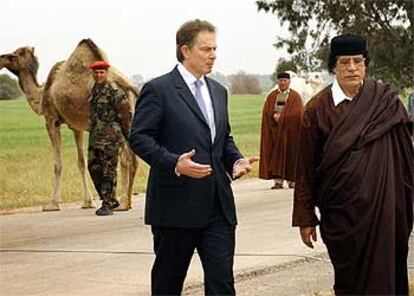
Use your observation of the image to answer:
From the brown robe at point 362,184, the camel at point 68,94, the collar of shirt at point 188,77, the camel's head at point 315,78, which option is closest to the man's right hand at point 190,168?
the collar of shirt at point 188,77

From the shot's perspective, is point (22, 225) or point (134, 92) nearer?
point (22, 225)

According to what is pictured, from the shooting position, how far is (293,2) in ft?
100

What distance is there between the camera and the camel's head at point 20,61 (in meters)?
14.9

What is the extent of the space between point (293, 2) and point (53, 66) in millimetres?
16535

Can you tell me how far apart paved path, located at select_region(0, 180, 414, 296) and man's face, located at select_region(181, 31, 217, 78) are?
2.71 metres

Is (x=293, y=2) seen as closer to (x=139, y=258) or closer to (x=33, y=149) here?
(x=33, y=149)

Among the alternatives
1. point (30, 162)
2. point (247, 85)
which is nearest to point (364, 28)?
point (30, 162)

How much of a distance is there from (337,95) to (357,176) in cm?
54

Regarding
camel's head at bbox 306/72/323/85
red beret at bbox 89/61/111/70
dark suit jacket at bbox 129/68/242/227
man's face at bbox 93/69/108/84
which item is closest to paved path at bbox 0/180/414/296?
man's face at bbox 93/69/108/84

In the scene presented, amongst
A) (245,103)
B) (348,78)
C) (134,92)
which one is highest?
(348,78)

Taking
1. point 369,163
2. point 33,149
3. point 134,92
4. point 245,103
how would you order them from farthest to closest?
point 245,103 → point 33,149 → point 134,92 → point 369,163

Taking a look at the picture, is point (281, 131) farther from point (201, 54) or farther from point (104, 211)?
point (201, 54)

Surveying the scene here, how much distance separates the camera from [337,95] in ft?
19.5

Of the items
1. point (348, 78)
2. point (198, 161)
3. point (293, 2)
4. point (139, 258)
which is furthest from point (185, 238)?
point (293, 2)
